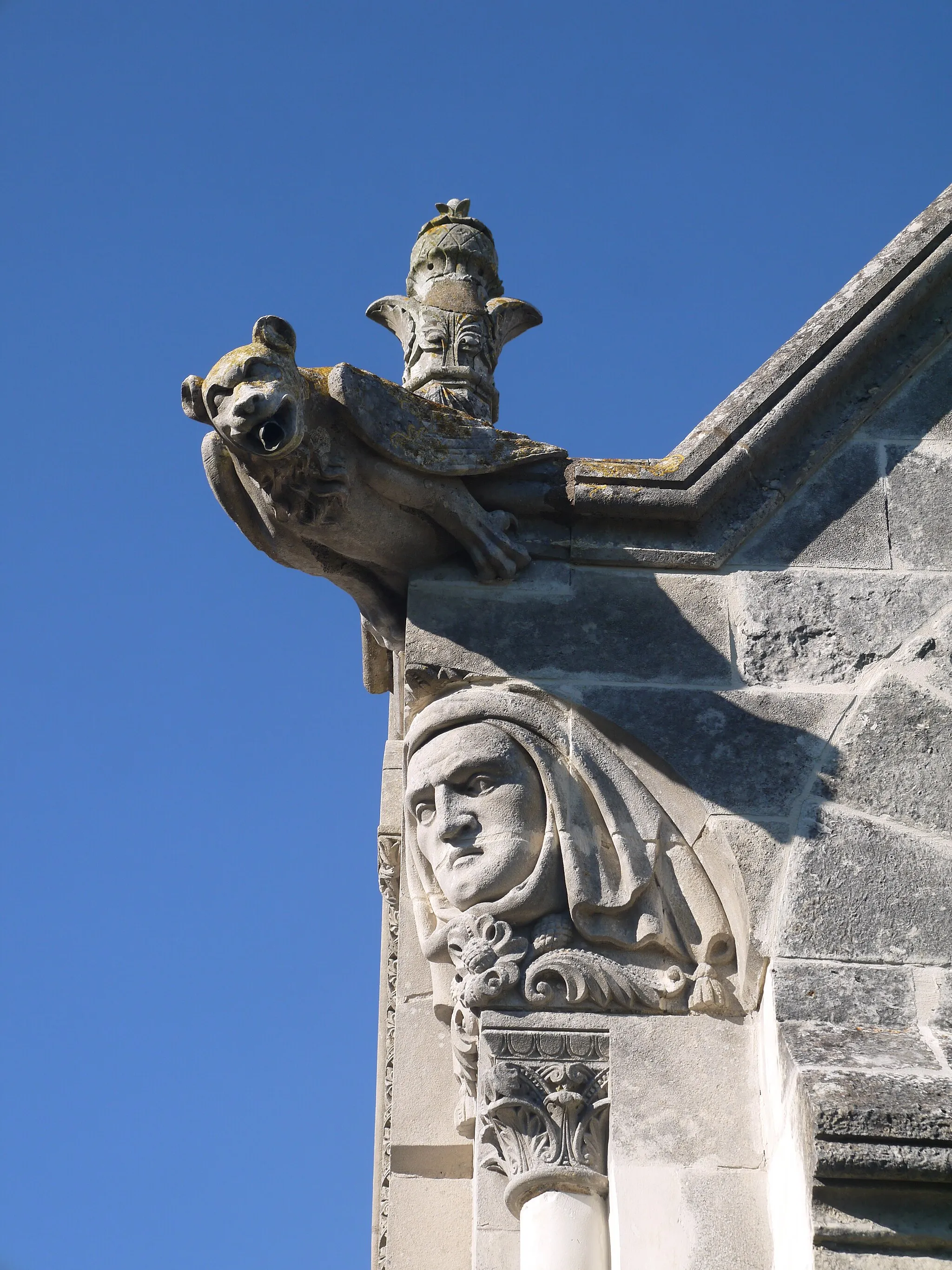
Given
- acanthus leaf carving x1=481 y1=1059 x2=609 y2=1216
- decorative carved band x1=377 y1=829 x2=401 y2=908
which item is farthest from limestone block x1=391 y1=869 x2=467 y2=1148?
acanthus leaf carving x1=481 y1=1059 x2=609 y2=1216

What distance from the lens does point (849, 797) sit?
4988 mm

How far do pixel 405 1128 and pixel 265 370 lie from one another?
225 centimetres

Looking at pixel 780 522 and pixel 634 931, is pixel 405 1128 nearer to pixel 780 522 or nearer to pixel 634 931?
pixel 634 931

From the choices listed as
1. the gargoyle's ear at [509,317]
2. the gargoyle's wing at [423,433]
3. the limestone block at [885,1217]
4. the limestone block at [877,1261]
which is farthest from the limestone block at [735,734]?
the gargoyle's ear at [509,317]

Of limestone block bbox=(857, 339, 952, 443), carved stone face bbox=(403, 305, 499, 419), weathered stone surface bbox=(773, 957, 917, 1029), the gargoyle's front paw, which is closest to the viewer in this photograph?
weathered stone surface bbox=(773, 957, 917, 1029)

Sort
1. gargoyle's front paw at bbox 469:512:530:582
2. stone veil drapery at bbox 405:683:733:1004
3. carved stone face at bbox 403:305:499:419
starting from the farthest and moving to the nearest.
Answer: carved stone face at bbox 403:305:499:419
gargoyle's front paw at bbox 469:512:530:582
stone veil drapery at bbox 405:683:733:1004

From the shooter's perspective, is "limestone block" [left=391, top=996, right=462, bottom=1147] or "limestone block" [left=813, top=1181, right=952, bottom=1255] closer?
"limestone block" [left=813, top=1181, right=952, bottom=1255]

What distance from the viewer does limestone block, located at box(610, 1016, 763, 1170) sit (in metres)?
4.58

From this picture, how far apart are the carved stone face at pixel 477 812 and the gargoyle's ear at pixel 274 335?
1.15m

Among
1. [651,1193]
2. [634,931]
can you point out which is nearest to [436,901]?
[634,931]

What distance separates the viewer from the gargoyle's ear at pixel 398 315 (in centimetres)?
660

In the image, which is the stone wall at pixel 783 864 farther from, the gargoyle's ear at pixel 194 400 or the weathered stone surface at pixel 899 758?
the gargoyle's ear at pixel 194 400

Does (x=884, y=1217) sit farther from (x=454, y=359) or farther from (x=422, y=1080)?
(x=454, y=359)

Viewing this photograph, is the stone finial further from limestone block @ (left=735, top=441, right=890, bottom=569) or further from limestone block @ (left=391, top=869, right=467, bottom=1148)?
limestone block @ (left=391, top=869, right=467, bottom=1148)
